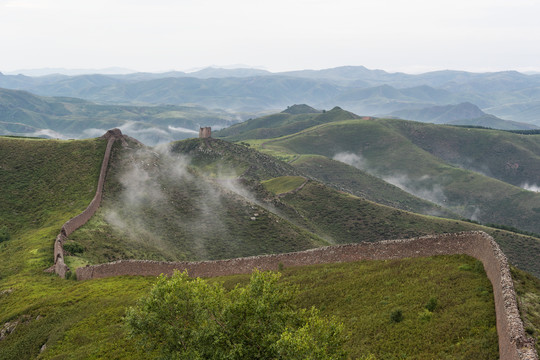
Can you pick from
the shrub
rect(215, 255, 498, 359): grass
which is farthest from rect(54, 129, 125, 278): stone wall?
the shrub

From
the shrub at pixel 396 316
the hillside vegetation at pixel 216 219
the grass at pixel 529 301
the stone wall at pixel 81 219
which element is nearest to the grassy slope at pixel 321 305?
the shrub at pixel 396 316

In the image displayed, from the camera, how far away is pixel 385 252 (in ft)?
120

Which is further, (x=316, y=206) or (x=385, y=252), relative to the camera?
(x=316, y=206)

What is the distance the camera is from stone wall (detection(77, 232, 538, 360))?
19000 mm

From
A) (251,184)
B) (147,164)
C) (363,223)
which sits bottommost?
(363,223)

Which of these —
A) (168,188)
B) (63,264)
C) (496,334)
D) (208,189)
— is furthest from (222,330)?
(208,189)

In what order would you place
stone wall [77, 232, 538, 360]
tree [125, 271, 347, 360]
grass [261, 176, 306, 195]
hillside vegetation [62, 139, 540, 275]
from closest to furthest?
1. stone wall [77, 232, 538, 360]
2. tree [125, 271, 347, 360]
3. hillside vegetation [62, 139, 540, 275]
4. grass [261, 176, 306, 195]

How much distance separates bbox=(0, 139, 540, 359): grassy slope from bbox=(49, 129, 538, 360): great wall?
44.7 inches

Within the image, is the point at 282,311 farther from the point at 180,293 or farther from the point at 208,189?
the point at 208,189

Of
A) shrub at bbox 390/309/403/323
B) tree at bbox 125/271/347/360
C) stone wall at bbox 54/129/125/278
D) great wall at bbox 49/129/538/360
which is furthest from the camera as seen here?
stone wall at bbox 54/129/125/278

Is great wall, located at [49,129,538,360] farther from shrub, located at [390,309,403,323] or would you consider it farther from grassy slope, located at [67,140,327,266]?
grassy slope, located at [67,140,327,266]

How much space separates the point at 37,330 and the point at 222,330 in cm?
2261

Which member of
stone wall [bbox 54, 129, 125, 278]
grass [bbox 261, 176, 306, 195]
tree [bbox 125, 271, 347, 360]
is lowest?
grass [bbox 261, 176, 306, 195]

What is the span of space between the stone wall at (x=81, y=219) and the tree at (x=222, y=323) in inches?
1170
